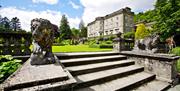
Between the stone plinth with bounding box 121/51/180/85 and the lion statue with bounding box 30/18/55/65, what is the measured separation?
449cm

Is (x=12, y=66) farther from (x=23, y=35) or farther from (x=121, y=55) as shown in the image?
(x=121, y=55)

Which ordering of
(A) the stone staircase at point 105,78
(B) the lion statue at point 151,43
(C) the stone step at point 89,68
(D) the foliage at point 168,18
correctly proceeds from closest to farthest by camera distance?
(A) the stone staircase at point 105,78 → (C) the stone step at point 89,68 → (B) the lion statue at point 151,43 → (D) the foliage at point 168,18

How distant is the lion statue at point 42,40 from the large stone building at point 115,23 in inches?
1575

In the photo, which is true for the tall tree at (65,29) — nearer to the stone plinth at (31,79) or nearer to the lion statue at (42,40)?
the lion statue at (42,40)

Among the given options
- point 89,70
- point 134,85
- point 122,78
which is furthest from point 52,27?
point 134,85

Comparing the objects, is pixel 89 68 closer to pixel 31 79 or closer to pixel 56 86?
pixel 56 86

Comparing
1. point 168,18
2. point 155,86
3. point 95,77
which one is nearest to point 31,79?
point 95,77

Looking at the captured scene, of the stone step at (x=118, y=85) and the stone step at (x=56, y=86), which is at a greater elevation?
the stone step at (x=56, y=86)

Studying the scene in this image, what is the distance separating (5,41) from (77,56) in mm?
2839

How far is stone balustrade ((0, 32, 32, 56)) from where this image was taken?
4.64m

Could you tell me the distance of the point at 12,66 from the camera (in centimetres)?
346

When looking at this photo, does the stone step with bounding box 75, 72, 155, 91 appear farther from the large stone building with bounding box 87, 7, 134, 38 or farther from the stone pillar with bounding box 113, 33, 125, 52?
the large stone building with bounding box 87, 7, 134, 38

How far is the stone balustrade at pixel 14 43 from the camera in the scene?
4638 millimetres

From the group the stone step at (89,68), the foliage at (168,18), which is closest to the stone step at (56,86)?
the stone step at (89,68)
